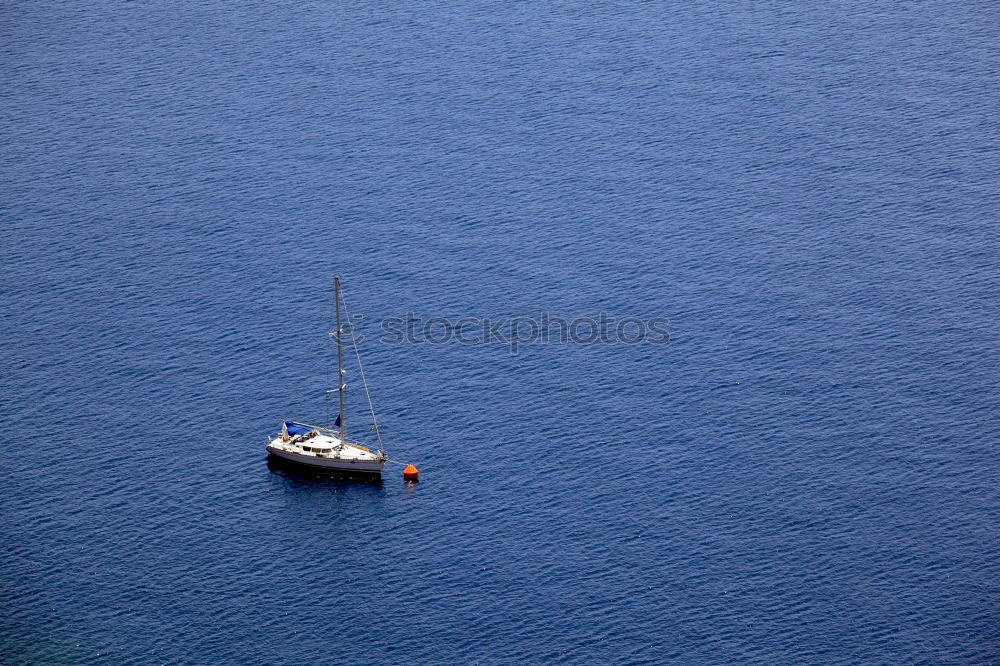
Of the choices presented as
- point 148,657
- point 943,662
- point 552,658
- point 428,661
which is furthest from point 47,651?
point 943,662

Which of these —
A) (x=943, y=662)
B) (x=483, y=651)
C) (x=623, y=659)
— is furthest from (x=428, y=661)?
(x=943, y=662)

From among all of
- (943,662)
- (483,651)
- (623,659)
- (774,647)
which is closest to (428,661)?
(483,651)

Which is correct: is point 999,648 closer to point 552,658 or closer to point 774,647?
point 774,647

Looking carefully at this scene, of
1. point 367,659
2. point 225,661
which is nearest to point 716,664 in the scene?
point 367,659

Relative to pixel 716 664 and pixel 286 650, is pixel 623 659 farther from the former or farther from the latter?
pixel 286 650

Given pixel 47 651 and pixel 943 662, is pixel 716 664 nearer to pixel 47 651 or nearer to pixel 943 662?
pixel 943 662

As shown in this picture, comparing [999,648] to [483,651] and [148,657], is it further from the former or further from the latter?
[148,657]
